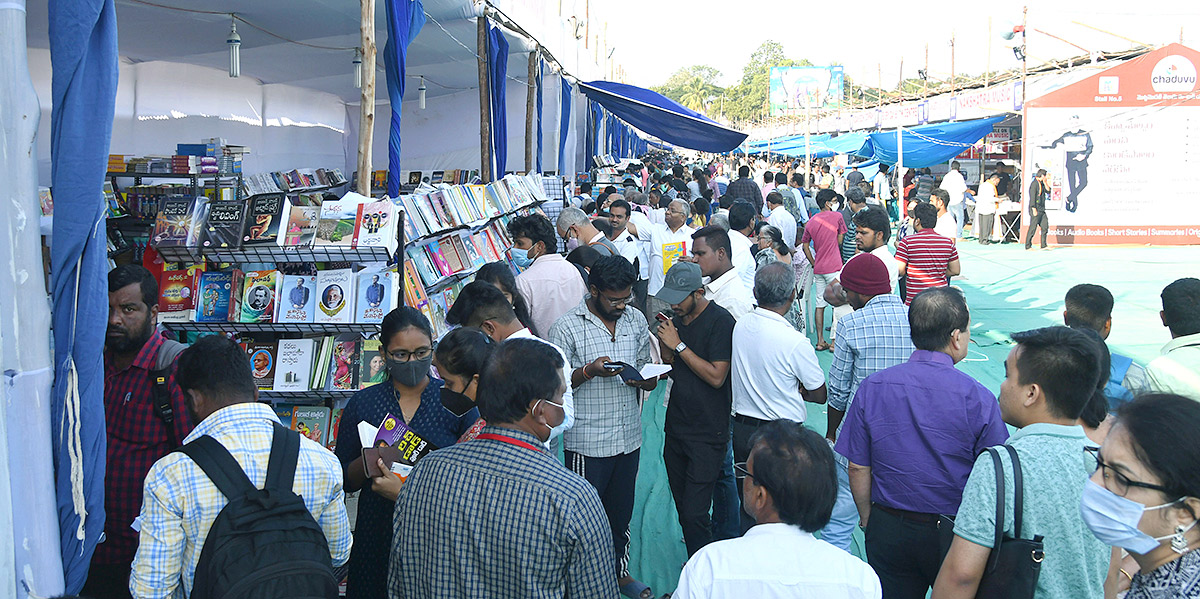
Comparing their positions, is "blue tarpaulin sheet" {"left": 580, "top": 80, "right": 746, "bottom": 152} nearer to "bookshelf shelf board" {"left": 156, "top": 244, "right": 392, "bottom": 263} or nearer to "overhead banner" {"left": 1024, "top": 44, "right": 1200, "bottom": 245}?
"overhead banner" {"left": 1024, "top": 44, "right": 1200, "bottom": 245}

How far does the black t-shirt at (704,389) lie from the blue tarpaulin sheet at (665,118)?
8.50 m

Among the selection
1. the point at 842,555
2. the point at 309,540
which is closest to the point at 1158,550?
the point at 842,555

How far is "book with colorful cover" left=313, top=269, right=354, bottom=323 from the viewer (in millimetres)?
4383

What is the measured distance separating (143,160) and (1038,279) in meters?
12.8

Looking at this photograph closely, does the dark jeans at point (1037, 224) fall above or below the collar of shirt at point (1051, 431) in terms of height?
above

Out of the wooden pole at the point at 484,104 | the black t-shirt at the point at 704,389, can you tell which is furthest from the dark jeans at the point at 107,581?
the wooden pole at the point at 484,104

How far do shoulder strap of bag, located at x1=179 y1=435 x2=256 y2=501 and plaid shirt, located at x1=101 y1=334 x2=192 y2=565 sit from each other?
862 millimetres

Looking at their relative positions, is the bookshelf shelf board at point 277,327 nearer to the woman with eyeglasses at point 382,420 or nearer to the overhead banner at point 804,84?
the woman with eyeglasses at point 382,420

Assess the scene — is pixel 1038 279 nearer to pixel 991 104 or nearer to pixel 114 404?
pixel 991 104

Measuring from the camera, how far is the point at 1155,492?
1.83 m

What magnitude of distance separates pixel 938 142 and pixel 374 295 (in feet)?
59.4

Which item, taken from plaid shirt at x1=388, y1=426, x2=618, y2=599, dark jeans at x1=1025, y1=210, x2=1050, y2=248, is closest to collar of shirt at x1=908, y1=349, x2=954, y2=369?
plaid shirt at x1=388, y1=426, x2=618, y2=599

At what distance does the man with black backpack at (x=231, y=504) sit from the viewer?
2115mm

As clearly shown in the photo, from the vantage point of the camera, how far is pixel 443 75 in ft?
44.5
